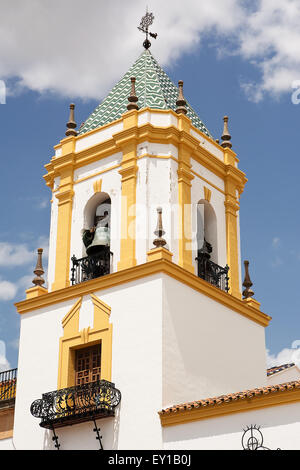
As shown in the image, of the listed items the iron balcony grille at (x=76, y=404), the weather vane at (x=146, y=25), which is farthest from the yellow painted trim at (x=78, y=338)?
the weather vane at (x=146, y=25)

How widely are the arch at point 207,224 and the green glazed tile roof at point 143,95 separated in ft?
7.41

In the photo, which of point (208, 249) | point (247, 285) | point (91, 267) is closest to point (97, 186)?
point (91, 267)

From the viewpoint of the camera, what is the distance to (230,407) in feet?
48.5

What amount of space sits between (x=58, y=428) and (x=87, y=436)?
2.57 ft

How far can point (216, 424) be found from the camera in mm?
14914

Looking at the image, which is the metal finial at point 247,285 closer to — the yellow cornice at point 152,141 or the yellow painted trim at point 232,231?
the yellow painted trim at point 232,231

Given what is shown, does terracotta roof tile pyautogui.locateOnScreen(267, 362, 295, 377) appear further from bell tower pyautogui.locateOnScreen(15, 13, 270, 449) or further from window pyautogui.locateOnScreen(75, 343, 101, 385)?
window pyautogui.locateOnScreen(75, 343, 101, 385)

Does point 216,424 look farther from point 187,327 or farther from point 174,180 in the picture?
point 174,180

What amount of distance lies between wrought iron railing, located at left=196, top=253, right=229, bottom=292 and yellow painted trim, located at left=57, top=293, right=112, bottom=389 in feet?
8.26

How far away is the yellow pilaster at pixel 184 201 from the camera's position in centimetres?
1805

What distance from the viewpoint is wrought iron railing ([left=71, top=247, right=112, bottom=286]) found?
18.3 metres

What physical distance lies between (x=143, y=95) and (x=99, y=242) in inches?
164
